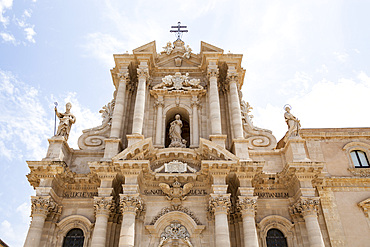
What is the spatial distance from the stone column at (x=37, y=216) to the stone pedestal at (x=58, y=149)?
87.9 inches

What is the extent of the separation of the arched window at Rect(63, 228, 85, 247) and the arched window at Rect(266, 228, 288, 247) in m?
8.99

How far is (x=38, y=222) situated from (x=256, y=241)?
9.85 m

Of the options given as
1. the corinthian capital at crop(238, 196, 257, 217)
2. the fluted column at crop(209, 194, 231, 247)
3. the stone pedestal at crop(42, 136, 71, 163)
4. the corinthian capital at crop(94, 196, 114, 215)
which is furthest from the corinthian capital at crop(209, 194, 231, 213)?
the stone pedestal at crop(42, 136, 71, 163)

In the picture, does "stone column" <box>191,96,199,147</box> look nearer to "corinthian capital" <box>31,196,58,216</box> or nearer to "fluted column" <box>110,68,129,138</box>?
"fluted column" <box>110,68,129,138</box>

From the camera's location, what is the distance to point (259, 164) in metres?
17.7

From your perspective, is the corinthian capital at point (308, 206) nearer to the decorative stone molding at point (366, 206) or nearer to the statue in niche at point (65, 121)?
the decorative stone molding at point (366, 206)

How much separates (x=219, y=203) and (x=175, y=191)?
2436 mm

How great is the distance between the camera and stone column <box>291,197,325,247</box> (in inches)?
638

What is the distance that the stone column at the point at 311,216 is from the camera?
1620cm

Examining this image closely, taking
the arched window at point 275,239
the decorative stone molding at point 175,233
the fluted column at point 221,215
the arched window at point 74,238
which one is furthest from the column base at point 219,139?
the arched window at point 74,238

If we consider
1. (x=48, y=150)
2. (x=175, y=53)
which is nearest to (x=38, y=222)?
(x=48, y=150)

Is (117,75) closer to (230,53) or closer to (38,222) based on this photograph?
(230,53)

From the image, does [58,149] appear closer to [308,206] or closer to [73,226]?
[73,226]

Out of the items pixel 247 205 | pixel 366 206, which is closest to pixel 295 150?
pixel 247 205
